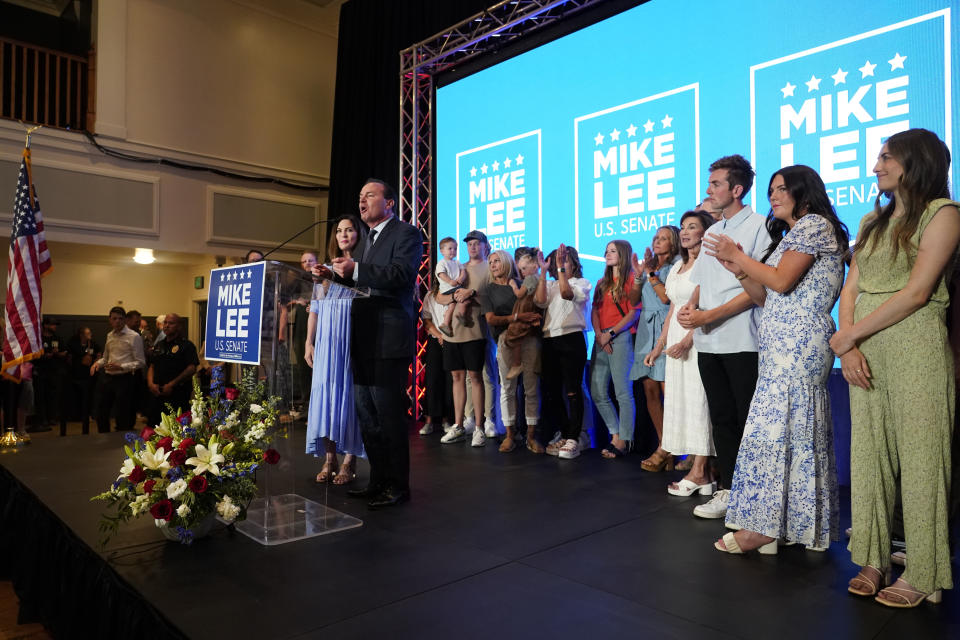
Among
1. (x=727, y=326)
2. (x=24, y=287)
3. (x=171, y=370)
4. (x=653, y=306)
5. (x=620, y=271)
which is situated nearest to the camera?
(x=727, y=326)

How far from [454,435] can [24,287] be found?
329 cm

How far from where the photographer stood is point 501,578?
1.97 m

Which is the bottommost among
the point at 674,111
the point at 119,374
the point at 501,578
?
the point at 501,578

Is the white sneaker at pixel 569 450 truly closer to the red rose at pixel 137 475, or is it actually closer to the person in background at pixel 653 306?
the person in background at pixel 653 306

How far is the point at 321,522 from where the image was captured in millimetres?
2537

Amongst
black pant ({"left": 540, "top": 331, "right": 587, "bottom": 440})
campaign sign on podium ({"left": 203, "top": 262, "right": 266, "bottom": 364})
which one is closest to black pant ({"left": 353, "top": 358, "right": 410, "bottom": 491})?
campaign sign on podium ({"left": 203, "top": 262, "right": 266, "bottom": 364})

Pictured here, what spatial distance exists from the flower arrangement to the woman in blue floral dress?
1.70m

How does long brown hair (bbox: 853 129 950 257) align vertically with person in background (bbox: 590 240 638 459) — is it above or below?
above

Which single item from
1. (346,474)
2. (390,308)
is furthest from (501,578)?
(346,474)

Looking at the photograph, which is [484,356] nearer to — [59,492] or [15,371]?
[59,492]

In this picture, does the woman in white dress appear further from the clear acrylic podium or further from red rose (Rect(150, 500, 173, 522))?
red rose (Rect(150, 500, 173, 522))

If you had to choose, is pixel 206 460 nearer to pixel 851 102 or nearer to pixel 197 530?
pixel 197 530

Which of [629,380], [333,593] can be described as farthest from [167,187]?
[333,593]

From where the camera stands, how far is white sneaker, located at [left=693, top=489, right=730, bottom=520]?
8.64ft
